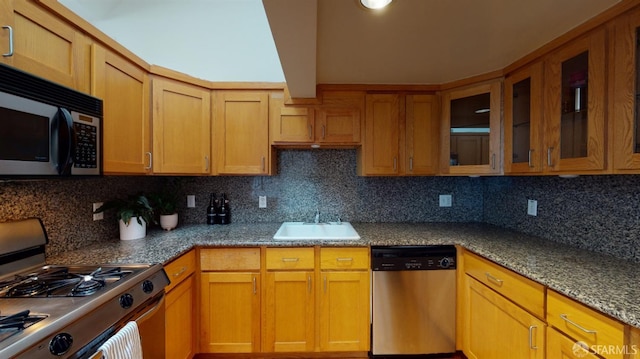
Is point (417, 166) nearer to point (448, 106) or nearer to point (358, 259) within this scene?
point (448, 106)

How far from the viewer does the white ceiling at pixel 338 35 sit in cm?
119

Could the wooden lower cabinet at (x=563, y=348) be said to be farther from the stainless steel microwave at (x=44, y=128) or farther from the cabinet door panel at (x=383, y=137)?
the stainless steel microwave at (x=44, y=128)

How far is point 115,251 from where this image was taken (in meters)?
1.55

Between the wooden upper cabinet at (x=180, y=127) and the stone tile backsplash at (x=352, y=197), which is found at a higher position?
the wooden upper cabinet at (x=180, y=127)

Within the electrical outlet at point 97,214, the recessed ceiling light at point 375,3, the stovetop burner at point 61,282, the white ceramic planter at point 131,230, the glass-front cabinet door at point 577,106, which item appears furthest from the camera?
the white ceramic planter at point 131,230

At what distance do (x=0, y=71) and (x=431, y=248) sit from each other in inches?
89.8

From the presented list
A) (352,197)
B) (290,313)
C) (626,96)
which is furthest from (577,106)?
(290,313)

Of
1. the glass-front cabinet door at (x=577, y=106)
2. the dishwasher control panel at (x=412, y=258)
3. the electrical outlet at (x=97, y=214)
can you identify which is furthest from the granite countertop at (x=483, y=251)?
the glass-front cabinet door at (x=577, y=106)

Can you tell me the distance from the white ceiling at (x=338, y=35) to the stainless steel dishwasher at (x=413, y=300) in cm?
131

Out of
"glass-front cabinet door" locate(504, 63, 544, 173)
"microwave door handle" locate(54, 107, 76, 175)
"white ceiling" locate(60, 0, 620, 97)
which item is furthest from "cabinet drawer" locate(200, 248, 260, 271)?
"glass-front cabinet door" locate(504, 63, 544, 173)

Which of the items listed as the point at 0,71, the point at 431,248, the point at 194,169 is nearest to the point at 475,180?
the point at 431,248

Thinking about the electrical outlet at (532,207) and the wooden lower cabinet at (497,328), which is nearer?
the wooden lower cabinet at (497,328)

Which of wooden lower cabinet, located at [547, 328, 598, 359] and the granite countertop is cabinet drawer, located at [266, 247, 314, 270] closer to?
the granite countertop

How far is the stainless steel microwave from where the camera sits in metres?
0.91
